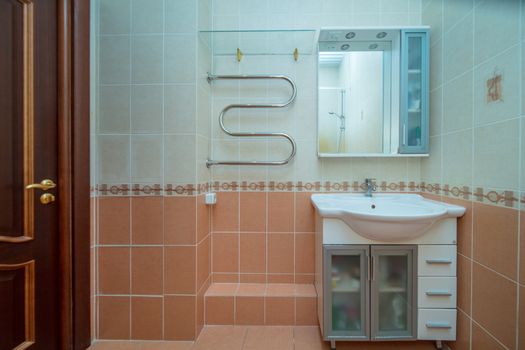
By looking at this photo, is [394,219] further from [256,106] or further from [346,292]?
[256,106]

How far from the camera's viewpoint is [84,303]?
137 centimetres

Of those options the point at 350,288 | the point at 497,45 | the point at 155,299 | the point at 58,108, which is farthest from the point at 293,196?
the point at 58,108

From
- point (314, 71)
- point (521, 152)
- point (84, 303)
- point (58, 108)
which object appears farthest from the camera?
point (314, 71)

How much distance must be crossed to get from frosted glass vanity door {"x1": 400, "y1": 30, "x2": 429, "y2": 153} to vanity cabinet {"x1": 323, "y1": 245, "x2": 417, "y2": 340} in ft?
2.22

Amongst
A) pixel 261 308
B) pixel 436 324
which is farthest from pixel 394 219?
pixel 261 308

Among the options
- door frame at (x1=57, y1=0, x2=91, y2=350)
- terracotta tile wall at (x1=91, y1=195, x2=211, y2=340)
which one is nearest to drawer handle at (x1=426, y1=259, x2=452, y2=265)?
terracotta tile wall at (x1=91, y1=195, x2=211, y2=340)

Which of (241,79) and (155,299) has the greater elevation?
(241,79)

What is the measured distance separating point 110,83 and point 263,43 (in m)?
0.98

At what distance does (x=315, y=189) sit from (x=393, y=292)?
0.73m

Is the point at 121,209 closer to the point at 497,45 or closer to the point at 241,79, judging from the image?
the point at 241,79

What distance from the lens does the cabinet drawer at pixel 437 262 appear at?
1332mm

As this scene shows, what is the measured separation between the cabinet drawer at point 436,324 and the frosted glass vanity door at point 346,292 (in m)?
0.28

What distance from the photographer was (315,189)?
179cm

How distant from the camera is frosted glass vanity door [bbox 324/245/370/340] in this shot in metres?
1.33
